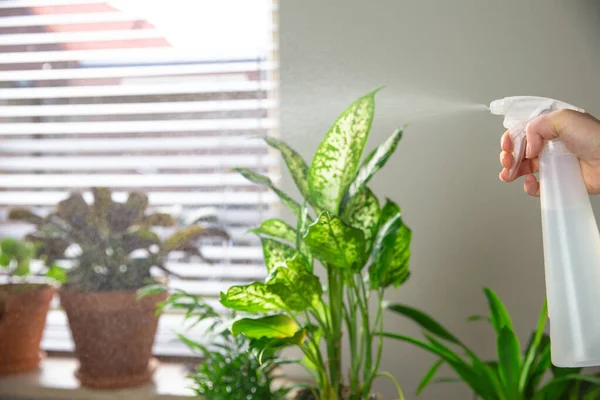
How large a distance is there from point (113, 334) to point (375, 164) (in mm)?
733

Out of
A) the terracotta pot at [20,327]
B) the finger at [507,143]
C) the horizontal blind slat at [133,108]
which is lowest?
the terracotta pot at [20,327]

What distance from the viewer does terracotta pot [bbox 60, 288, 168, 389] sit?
1406 mm

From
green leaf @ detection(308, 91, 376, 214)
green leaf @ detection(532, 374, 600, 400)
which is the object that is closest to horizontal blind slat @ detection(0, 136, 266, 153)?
green leaf @ detection(308, 91, 376, 214)

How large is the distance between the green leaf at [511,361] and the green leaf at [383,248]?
0.66 ft

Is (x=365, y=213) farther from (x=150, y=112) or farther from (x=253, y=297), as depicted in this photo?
(x=150, y=112)

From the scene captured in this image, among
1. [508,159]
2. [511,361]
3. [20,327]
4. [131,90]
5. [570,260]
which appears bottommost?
[20,327]

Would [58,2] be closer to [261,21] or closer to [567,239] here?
[261,21]

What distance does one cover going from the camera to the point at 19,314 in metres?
1.49

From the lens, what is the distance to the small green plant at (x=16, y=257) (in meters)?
1.49

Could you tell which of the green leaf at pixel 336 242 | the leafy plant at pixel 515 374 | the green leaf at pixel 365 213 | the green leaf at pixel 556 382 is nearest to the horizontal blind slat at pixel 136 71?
the green leaf at pixel 365 213

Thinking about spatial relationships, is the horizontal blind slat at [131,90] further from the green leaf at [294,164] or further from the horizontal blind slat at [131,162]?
the green leaf at [294,164]

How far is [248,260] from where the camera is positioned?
141cm

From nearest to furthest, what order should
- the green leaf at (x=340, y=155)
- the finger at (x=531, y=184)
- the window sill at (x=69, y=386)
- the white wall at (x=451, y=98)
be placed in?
the finger at (x=531, y=184)
the green leaf at (x=340, y=155)
the white wall at (x=451, y=98)
the window sill at (x=69, y=386)

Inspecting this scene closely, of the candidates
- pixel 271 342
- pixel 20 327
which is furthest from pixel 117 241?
pixel 271 342
